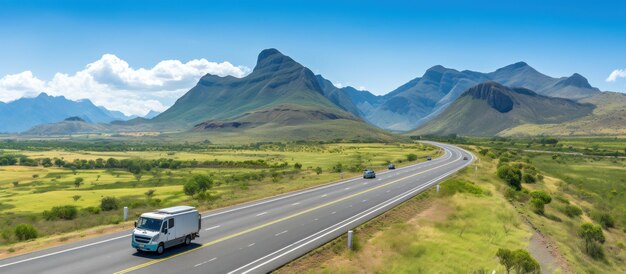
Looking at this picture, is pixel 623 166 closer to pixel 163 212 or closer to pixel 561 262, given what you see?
pixel 561 262

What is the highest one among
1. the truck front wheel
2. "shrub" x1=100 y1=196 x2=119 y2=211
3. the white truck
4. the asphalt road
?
the white truck

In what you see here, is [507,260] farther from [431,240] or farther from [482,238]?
[482,238]

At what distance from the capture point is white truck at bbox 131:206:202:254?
22172 mm

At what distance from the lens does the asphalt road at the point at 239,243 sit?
2048 centimetres

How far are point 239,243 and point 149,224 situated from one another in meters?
5.40

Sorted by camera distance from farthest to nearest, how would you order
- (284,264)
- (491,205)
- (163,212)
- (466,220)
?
(491,205), (466,220), (163,212), (284,264)

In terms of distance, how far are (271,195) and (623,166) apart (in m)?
98.8

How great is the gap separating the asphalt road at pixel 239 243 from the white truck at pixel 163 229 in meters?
0.56

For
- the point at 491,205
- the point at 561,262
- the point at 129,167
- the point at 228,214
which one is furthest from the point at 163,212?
the point at 129,167

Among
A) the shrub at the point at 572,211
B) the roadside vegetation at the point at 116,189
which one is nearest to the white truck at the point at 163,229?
the roadside vegetation at the point at 116,189

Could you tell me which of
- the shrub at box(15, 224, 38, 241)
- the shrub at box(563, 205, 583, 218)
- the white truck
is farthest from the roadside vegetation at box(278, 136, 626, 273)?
the shrub at box(15, 224, 38, 241)

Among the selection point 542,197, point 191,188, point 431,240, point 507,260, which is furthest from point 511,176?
point 191,188

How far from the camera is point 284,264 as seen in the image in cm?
2177

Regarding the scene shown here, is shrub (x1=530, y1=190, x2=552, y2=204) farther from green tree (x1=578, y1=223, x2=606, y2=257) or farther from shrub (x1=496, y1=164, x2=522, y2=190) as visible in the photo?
green tree (x1=578, y1=223, x2=606, y2=257)
